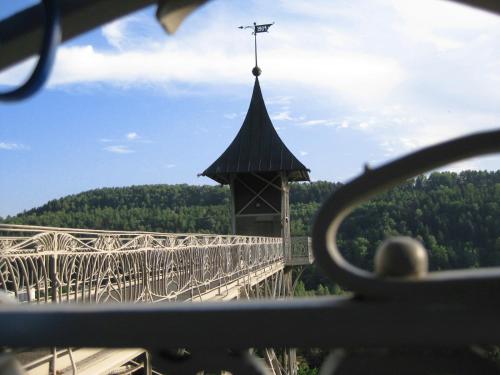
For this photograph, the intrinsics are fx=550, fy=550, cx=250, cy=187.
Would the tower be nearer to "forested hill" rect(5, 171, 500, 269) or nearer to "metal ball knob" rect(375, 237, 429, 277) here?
"forested hill" rect(5, 171, 500, 269)

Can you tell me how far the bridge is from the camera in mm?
3326

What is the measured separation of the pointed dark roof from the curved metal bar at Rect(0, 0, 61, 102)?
16888 millimetres

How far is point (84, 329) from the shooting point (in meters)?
0.73

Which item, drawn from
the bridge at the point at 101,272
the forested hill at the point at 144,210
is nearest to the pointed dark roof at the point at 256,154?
the forested hill at the point at 144,210

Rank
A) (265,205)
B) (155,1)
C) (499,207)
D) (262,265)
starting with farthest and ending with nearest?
(265,205) → (262,265) → (499,207) → (155,1)

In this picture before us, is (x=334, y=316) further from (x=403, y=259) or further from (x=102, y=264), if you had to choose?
(x=102, y=264)

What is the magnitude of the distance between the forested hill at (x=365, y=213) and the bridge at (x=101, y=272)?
1539mm

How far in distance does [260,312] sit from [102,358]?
3.24m

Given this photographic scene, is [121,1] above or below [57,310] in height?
above

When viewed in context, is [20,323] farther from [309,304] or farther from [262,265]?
[262,265]

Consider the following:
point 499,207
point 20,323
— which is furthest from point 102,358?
point 499,207

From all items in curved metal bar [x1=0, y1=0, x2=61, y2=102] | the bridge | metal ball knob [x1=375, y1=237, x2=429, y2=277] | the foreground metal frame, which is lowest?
the bridge

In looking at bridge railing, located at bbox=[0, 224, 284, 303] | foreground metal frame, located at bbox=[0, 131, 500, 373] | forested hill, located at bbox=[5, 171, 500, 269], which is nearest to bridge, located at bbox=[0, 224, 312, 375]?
bridge railing, located at bbox=[0, 224, 284, 303]

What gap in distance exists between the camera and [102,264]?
400 centimetres
